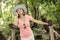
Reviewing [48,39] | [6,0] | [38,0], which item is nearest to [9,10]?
[6,0]

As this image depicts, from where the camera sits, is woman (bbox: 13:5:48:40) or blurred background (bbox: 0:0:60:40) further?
blurred background (bbox: 0:0:60:40)

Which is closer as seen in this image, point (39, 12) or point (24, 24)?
point (24, 24)

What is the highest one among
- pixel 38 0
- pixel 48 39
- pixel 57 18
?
pixel 38 0

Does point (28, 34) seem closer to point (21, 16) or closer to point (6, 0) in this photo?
point (21, 16)

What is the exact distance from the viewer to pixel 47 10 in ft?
24.0

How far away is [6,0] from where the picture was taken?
898 centimetres

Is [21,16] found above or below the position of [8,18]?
above

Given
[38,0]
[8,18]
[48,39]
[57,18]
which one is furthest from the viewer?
[8,18]

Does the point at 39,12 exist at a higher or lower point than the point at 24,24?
lower

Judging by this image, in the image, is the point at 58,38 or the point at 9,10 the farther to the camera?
the point at 9,10

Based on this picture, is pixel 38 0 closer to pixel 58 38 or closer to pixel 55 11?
pixel 55 11

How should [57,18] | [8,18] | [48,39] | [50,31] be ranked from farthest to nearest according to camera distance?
[8,18] → [57,18] → [48,39] → [50,31]

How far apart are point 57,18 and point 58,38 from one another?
150cm

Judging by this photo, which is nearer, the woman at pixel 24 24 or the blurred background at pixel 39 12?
the woman at pixel 24 24
